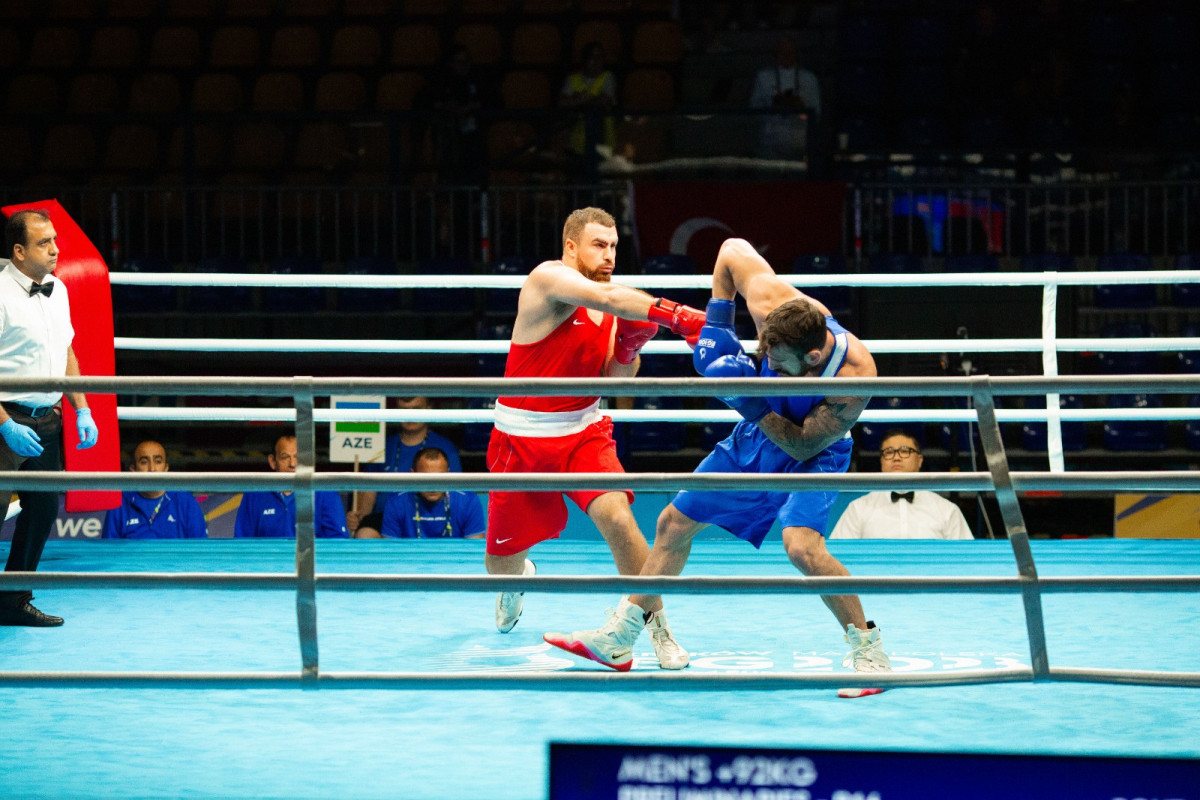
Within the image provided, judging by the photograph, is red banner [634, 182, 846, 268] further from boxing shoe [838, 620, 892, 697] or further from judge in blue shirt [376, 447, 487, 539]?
boxing shoe [838, 620, 892, 697]

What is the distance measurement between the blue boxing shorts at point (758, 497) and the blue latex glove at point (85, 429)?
2.27 meters

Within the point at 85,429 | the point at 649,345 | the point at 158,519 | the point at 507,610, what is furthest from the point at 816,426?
the point at 158,519

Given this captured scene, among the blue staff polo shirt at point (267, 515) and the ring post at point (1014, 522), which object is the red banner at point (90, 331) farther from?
the ring post at point (1014, 522)

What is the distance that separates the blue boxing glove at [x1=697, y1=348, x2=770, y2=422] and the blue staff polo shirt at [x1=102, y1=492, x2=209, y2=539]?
3.50 meters

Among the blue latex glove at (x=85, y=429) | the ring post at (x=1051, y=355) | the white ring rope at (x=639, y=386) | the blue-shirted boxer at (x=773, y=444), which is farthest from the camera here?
the ring post at (x=1051, y=355)

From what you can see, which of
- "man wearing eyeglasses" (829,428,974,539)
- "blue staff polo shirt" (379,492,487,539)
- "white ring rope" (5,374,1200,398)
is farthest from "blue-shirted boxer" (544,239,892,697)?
"blue staff polo shirt" (379,492,487,539)

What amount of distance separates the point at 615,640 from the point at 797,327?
101 cm

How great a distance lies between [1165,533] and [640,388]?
5.15 m

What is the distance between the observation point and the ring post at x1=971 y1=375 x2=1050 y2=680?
255cm

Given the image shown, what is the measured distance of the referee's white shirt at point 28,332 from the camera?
4172 millimetres

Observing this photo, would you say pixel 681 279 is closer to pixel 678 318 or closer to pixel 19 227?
pixel 678 318

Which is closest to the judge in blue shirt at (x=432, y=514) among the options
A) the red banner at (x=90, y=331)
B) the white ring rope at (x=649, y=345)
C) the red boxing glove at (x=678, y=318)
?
the white ring rope at (x=649, y=345)

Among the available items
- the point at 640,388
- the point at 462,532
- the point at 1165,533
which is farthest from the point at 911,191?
the point at 640,388

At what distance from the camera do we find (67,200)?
9703 mm
